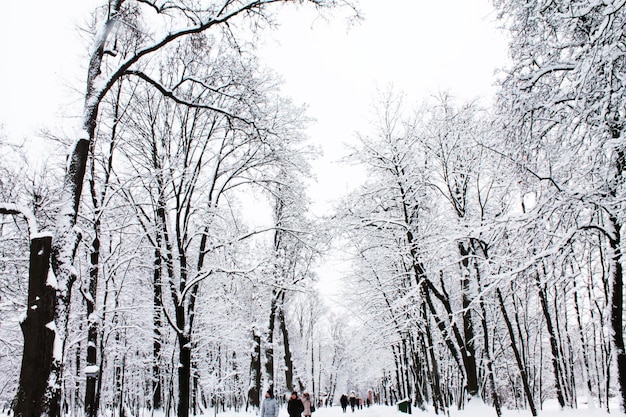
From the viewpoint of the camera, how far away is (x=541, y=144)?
7223 mm

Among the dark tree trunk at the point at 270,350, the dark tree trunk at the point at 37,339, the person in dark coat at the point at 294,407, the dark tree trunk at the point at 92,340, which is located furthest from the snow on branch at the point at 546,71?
the dark tree trunk at the point at 270,350

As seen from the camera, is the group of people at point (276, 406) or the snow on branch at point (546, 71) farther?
the group of people at point (276, 406)

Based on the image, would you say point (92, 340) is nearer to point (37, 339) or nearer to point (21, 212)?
point (21, 212)

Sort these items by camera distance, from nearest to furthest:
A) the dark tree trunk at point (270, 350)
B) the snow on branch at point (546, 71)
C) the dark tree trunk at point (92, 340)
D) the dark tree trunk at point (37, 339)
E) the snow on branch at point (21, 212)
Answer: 1. the dark tree trunk at point (37, 339)
2. the snow on branch at point (21, 212)
3. the snow on branch at point (546, 71)
4. the dark tree trunk at point (92, 340)
5. the dark tree trunk at point (270, 350)

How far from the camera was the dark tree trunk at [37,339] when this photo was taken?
4781 mm

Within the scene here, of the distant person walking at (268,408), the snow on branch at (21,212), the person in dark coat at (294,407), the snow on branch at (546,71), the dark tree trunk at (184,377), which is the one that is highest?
the snow on branch at (546,71)

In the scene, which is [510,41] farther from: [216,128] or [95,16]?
[216,128]

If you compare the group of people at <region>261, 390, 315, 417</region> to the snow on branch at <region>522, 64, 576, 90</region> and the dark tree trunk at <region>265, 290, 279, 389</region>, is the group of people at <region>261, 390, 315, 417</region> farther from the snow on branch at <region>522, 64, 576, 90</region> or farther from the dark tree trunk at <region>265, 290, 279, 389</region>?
the snow on branch at <region>522, 64, 576, 90</region>

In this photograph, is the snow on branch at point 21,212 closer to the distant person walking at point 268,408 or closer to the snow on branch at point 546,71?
the snow on branch at point 546,71

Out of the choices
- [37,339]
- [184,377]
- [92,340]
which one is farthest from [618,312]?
[92,340]

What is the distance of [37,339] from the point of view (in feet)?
16.2

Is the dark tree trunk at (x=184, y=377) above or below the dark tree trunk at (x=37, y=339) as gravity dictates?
below

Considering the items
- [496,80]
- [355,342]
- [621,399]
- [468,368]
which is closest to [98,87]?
[496,80]

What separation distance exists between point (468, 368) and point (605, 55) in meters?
11.1
